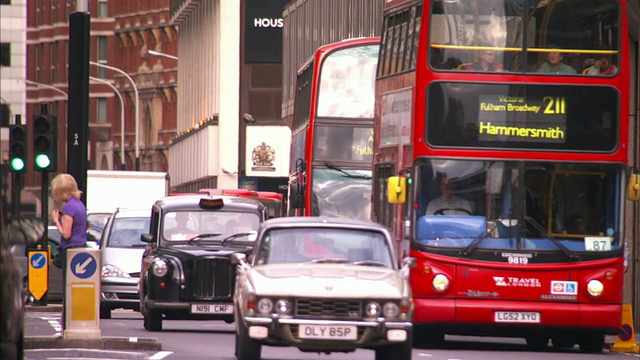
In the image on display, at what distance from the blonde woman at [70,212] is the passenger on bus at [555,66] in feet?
19.4

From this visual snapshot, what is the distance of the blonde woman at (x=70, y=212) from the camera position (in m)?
20.4

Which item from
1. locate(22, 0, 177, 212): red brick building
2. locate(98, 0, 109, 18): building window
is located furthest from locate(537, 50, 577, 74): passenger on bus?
locate(98, 0, 109, 18): building window

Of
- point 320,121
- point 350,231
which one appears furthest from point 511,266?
point 320,121

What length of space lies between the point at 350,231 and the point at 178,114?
3058 inches

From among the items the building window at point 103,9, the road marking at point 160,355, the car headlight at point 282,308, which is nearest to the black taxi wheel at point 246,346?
the car headlight at point 282,308

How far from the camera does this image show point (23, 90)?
443 ft

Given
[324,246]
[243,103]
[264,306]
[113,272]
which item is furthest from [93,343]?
[243,103]

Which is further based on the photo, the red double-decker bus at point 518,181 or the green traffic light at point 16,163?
the green traffic light at point 16,163

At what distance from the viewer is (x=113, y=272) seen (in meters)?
29.7

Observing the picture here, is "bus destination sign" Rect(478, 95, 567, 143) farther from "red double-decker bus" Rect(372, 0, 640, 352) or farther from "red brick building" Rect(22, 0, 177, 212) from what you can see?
"red brick building" Rect(22, 0, 177, 212)

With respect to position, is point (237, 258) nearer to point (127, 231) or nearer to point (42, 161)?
point (42, 161)

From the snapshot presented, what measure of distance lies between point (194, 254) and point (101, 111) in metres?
96.6

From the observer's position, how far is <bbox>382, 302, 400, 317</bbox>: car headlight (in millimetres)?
17047

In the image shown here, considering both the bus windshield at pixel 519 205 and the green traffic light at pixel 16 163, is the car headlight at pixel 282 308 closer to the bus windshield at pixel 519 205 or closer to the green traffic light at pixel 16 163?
the bus windshield at pixel 519 205
